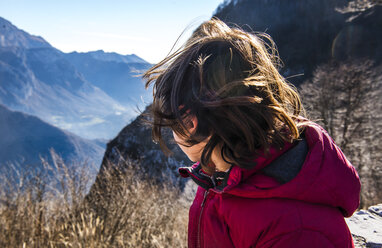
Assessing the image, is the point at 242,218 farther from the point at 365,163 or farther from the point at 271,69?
the point at 365,163

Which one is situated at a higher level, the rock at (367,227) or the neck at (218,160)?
the neck at (218,160)

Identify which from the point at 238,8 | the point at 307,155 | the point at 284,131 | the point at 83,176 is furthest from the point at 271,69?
the point at 238,8

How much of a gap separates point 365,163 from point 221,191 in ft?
36.4

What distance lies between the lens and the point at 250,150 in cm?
89

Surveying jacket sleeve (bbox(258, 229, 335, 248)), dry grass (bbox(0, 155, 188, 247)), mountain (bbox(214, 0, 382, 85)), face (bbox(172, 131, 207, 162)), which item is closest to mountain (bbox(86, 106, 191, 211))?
dry grass (bbox(0, 155, 188, 247))

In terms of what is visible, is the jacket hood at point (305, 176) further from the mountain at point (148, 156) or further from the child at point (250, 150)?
the mountain at point (148, 156)

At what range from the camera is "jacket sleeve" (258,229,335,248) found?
0.74m

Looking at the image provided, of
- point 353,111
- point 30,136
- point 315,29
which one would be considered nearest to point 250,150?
point 353,111

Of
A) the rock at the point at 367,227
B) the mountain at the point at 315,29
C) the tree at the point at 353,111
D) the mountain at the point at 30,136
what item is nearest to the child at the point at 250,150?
the rock at the point at 367,227

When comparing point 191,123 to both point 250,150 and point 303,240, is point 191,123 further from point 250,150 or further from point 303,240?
point 303,240

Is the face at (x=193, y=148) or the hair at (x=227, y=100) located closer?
the hair at (x=227, y=100)

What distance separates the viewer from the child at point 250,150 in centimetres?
80

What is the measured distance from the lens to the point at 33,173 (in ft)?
11.1

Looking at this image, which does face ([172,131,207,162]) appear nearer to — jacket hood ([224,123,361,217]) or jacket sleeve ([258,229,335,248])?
jacket hood ([224,123,361,217])
